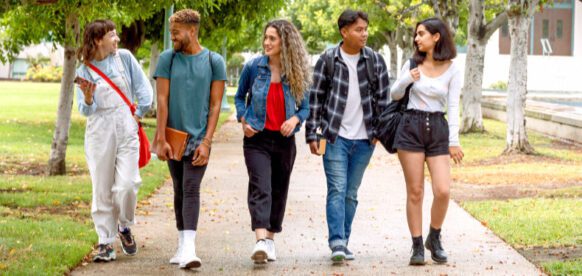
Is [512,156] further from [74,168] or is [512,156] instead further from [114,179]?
[114,179]

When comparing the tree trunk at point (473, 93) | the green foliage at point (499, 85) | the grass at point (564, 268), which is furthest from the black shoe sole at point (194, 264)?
the green foliage at point (499, 85)

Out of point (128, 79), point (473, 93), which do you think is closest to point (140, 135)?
point (128, 79)

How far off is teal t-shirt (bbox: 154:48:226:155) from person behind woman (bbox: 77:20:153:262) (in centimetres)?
35

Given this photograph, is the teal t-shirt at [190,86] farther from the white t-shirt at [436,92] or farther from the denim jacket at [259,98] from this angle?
the white t-shirt at [436,92]

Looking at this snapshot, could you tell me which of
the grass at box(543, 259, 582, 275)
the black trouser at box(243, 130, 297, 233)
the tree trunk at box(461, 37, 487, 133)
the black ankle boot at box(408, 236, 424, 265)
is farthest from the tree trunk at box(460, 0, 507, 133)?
the black trouser at box(243, 130, 297, 233)

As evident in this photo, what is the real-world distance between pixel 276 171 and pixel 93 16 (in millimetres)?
6357

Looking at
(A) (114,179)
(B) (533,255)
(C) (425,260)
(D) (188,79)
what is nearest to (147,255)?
(A) (114,179)

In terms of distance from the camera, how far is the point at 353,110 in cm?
814

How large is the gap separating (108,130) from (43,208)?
355cm

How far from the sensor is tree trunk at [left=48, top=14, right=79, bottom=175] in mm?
14883

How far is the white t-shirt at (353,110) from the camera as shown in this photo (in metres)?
8.12

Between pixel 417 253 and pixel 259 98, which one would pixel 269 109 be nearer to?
pixel 259 98

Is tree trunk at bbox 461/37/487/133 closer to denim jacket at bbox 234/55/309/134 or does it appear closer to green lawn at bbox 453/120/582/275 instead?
green lawn at bbox 453/120/582/275

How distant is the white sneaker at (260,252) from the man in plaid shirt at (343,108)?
0.48 m
